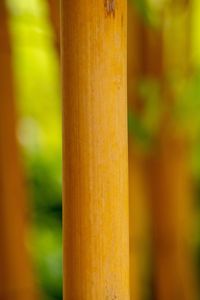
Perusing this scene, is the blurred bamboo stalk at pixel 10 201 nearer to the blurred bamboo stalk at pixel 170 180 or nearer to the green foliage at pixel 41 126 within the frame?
the green foliage at pixel 41 126

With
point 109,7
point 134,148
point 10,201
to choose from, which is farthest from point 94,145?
point 134,148

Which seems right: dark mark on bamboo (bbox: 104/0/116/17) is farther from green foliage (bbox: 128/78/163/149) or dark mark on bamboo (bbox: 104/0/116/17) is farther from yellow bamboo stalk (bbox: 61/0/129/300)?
green foliage (bbox: 128/78/163/149)

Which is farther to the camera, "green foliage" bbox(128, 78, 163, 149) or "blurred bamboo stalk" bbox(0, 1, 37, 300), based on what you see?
"green foliage" bbox(128, 78, 163, 149)

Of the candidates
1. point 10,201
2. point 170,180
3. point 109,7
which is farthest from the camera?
point 170,180

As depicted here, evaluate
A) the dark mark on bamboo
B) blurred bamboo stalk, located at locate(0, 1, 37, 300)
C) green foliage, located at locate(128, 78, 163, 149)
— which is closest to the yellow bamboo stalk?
the dark mark on bamboo

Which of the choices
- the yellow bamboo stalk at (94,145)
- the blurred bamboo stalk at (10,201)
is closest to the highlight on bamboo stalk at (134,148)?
the blurred bamboo stalk at (10,201)

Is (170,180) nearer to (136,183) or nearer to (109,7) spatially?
(136,183)
